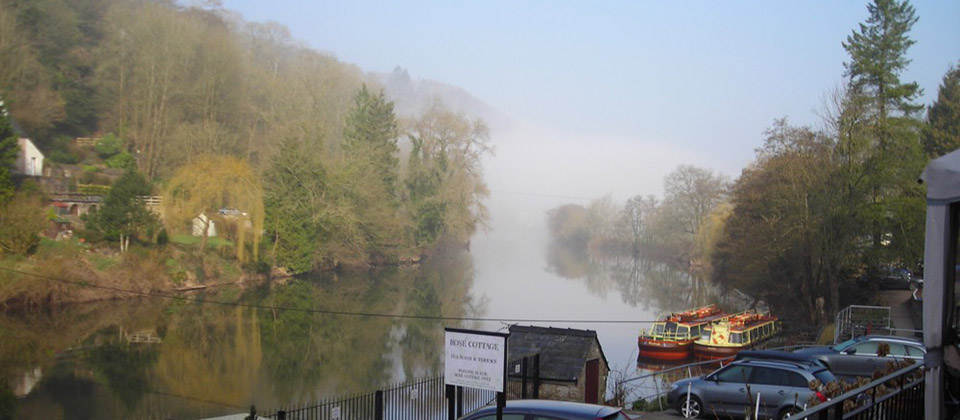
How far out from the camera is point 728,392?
49.6ft

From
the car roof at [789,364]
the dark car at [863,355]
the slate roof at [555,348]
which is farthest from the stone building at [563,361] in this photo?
the dark car at [863,355]

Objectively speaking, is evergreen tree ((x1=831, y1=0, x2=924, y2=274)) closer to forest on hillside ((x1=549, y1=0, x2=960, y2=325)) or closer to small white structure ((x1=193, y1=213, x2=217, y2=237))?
forest on hillside ((x1=549, y1=0, x2=960, y2=325))

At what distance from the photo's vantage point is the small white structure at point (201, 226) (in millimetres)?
55719

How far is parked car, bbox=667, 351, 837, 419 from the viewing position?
14.2 m

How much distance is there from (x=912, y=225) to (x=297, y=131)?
4902 cm

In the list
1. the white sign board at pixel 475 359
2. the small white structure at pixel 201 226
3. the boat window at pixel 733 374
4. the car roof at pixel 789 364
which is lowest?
the boat window at pixel 733 374

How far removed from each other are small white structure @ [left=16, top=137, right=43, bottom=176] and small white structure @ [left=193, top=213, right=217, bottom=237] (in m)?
14.6

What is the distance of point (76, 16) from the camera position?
76.8m

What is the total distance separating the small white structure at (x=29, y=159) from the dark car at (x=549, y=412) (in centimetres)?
6100

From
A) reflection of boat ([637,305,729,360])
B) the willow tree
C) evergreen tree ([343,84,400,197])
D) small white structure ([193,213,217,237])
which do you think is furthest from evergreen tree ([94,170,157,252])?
reflection of boat ([637,305,729,360])

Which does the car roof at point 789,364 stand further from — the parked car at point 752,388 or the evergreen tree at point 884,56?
the evergreen tree at point 884,56

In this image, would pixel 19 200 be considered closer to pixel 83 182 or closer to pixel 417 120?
Result: pixel 83 182

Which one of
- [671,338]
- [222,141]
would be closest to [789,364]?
[671,338]

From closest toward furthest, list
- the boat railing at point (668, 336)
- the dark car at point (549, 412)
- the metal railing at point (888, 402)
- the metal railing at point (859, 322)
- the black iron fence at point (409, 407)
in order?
the metal railing at point (888, 402), the dark car at point (549, 412), the black iron fence at point (409, 407), the metal railing at point (859, 322), the boat railing at point (668, 336)
